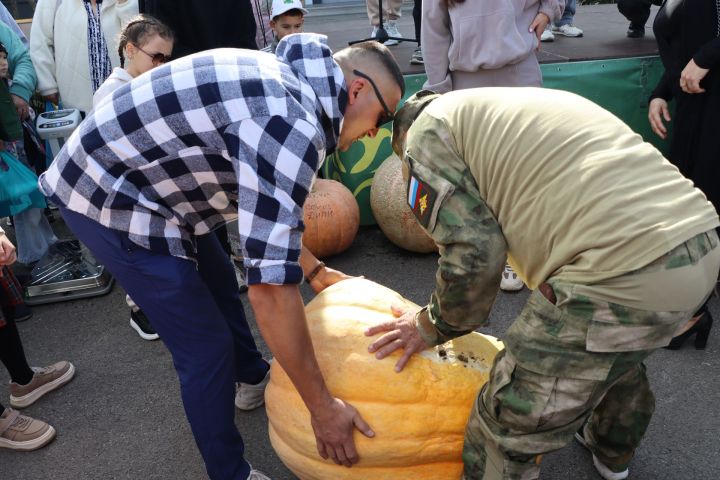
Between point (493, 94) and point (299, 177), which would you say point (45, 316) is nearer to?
point (299, 177)

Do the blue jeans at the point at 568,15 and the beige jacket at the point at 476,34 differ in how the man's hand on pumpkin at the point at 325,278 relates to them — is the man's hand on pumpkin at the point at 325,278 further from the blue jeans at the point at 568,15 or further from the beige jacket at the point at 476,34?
the blue jeans at the point at 568,15

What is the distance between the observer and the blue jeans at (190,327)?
6.32 ft

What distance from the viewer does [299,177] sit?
1.53 m

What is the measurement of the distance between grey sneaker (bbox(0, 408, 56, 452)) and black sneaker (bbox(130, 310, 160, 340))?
79 cm

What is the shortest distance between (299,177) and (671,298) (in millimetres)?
1018

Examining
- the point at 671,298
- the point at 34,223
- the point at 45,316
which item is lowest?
the point at 45,316

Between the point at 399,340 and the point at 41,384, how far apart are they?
204 cm

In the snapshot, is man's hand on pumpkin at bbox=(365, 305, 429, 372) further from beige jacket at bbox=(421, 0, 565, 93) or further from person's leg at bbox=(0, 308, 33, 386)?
beige jacket at bbox=(421, 0, 565, 93)

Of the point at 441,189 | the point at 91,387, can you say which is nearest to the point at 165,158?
the point at 441,189

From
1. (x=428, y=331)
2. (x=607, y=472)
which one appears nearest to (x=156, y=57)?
(x=428, y=331)

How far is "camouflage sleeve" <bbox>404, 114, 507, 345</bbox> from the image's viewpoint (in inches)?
66.5

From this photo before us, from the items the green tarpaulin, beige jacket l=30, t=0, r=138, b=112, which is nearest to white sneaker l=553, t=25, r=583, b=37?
the green tarpaulin

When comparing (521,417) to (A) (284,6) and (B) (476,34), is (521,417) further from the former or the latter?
(A) (284,6)

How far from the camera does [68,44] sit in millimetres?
4117
